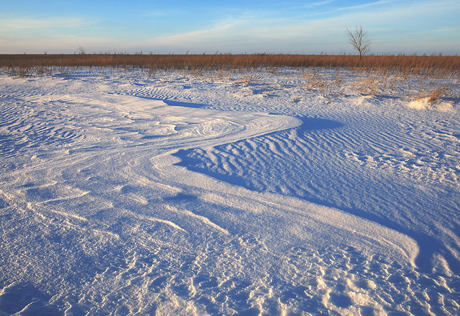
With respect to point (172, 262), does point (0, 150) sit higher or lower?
higher

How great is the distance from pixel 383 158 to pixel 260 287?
2.71m

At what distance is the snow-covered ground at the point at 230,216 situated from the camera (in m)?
1.59

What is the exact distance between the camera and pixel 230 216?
2.35 m

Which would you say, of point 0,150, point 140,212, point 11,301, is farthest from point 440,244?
point 0,150

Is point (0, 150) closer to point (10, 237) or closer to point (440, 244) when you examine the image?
point (10, 237)

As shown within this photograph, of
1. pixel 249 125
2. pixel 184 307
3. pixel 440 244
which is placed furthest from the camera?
pixel 249 125

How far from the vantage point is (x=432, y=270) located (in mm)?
1796

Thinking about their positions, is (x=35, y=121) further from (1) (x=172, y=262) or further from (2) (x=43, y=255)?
(1) (x=172, y=262)

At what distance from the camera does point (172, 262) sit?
1835mm

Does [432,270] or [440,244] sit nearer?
[432,270]

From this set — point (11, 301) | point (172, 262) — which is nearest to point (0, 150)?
point (11, 301)

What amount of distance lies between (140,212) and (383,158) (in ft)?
9.98

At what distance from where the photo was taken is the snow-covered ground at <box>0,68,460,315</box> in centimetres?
159

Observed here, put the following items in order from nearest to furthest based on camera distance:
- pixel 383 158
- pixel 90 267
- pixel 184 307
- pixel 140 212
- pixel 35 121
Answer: pixel 184 307
pixel 90 267
pixel 140 212
pixel 383 158
pixel 35 121
